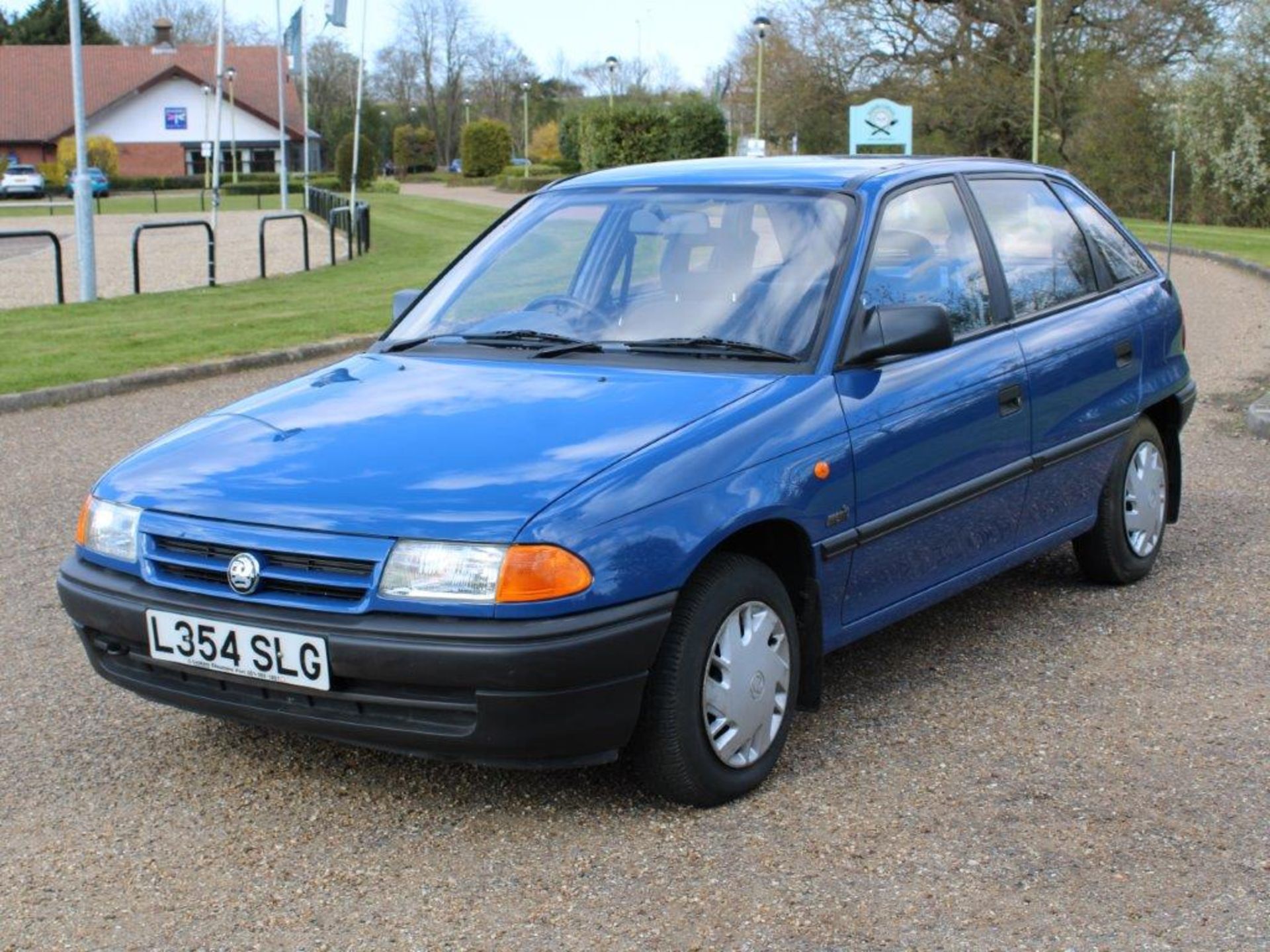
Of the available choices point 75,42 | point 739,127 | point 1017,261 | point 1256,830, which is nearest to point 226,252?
point 75,42

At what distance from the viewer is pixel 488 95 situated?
4749 inches

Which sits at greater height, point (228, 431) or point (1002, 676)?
point (228, 431)

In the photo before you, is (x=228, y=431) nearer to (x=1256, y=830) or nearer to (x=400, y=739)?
(x=400, y=739)

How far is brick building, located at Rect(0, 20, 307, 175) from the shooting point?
85.5m

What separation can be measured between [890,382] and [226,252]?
2682 cm

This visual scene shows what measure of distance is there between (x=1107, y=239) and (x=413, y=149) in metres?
103

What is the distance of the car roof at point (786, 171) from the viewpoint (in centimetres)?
544

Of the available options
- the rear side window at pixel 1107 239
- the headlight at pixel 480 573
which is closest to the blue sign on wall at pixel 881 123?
the rear side window at pixel 1107 239

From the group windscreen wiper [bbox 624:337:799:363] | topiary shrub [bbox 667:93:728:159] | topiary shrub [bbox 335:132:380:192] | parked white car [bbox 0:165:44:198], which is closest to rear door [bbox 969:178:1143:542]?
windscreen wiper [bbox 624:337:799:363]

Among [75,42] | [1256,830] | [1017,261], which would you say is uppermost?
[75,42]

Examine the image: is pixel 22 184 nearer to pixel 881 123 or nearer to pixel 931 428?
pixel 881 123

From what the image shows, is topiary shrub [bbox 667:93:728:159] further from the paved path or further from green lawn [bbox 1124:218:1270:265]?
green lawn [bbox 1124:218:1270:265]

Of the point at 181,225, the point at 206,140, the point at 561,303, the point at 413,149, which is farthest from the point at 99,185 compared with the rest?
the point at 561,303

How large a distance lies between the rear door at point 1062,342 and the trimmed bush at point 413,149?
9625cm
